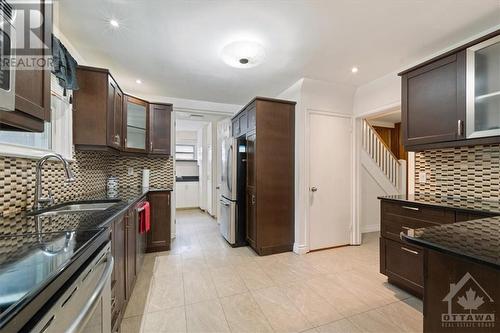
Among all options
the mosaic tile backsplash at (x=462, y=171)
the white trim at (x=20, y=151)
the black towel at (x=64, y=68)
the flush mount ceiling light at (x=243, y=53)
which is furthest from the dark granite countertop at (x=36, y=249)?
the mosaic tile backsplash at (x=462, y=171)

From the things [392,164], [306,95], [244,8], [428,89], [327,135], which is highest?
[244,8]

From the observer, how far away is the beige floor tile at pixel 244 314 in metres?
1.64

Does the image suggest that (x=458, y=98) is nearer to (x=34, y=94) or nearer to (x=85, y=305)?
(x=85, y=305)

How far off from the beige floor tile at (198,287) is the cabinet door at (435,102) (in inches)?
102

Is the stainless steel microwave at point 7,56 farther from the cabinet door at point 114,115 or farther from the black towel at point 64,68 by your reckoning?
the cabinet door at point 114,115

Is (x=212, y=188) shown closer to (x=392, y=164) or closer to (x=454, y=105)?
(x=392, y=164)

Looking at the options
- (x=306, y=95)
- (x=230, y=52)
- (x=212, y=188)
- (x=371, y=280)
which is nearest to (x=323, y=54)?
(x=306, y=95)

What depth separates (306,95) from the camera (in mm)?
3158

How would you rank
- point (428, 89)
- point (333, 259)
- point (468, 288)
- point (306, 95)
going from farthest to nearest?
1. point (306, 95)
2. point (333, 259)
3. point (428, 89)
4. point (468, 288)

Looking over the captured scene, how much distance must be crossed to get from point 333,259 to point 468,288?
86.3 inches

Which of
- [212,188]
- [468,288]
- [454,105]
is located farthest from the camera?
[212,188]

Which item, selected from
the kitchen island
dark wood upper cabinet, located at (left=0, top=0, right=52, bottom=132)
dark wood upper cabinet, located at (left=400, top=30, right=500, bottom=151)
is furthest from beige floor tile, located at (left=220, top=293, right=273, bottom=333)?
dark wood upper cabinet, located at (left=400, top=30, right=500, bottom=151)

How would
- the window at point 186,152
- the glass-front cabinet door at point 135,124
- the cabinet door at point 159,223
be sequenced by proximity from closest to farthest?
the glass-front cabinet door at point 135,124
the cabinet door at point 159,223
the window at point 186,152

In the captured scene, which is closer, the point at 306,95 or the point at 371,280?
the point at 371,280
